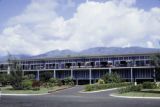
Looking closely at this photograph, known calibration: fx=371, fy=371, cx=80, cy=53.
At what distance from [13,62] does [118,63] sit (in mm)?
27256

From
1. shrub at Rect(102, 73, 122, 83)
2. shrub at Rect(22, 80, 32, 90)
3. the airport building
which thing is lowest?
shrub at Rect(22, 80, 32, 90)

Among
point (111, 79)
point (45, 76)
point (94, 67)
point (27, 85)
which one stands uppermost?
point (94, 67)

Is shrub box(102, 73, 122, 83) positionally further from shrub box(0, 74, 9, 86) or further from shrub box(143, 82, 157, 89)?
shrub box(0, 74, 9, 86)

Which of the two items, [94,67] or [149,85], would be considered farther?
[94,67]

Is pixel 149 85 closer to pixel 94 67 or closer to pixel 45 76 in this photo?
pixel 94 67

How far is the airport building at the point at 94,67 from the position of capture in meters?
77.6

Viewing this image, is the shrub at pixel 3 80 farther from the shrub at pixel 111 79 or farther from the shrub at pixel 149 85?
the shrub at pixel 149 85

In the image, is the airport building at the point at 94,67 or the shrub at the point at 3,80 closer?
the shrub at the point at 3,80

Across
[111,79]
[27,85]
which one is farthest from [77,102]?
[111,79]

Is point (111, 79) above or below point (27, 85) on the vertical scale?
above

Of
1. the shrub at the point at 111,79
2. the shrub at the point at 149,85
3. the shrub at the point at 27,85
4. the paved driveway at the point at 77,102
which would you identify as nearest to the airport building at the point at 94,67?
the shrub at the point at 111,79

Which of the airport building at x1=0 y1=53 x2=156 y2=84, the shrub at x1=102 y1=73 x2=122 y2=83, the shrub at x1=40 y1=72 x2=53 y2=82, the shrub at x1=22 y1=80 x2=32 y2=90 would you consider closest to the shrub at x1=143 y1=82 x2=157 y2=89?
the shrub at x1=102 y1=73 x2=122 y2=83

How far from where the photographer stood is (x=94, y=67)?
81.2 metres

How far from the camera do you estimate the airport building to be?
7762 cm
